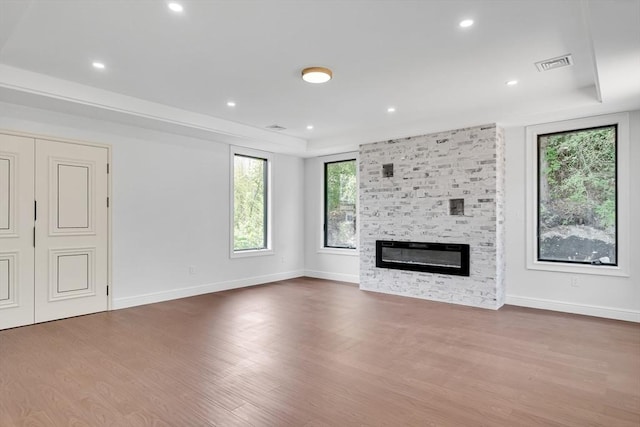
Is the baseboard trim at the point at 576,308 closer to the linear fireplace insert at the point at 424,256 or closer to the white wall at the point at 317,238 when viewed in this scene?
the linear fireplace insert at the point at 424,256

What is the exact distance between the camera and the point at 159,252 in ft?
18.5

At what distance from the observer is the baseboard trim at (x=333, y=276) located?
7324 millimetres

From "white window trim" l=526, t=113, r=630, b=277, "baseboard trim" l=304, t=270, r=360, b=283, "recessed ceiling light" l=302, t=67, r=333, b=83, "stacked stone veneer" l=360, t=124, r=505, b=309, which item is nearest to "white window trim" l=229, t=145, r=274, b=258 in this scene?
"baseboard trim" l=304, t=270, r=360, b=283

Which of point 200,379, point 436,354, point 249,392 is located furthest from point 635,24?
point 200,379

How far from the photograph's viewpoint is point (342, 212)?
7.67 meters

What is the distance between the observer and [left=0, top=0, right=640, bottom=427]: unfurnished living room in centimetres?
270

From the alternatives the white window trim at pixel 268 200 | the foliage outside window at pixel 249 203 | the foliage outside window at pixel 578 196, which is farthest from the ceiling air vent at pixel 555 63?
the foliage outside window at pixel 249 203

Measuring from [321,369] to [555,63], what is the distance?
12.2 ft

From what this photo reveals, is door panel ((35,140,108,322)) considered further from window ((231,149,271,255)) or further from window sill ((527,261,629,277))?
window sill ((527,261,629,277))

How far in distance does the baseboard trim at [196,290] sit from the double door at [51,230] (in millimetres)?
301

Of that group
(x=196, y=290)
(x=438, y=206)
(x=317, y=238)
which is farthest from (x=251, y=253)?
(x=438, y=206)

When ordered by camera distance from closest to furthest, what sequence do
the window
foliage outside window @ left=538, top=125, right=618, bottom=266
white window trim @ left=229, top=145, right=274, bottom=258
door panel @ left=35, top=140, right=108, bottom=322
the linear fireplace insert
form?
1. door panel @ left=35, top=140, right=108, bottom=322
2. foliage outside window @ left=538, top=125, right=618, bottom=266
3. the linear fireplace insert
4. white window trim @ left=229, top=145, right=274, bottom=258
5. the window

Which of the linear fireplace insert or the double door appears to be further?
the linear fireplace insert

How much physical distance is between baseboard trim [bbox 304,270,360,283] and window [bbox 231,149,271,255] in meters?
1.22
